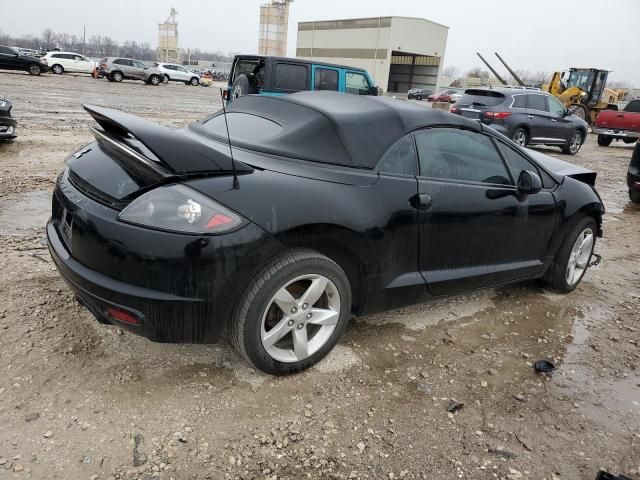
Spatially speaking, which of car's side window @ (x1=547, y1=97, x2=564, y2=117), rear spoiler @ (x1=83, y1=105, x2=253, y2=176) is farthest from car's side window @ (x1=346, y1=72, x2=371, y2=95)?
rear spoiler @ (x1=83, y1=105, x2=253, y2=176)

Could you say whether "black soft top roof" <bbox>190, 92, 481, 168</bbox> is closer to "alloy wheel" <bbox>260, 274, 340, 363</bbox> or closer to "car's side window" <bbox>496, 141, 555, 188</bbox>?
"car's side window" <bbox>496, 141, 555, 188</bbox>

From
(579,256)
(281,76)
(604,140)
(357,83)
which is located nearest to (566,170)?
(579,256)

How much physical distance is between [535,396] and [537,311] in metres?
1.27

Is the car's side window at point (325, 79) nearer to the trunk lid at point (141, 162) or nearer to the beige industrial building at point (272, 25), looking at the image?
the trunk lid at point (141, 162)

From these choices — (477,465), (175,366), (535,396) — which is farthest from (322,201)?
(535,396)

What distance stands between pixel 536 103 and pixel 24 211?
12.4 meters

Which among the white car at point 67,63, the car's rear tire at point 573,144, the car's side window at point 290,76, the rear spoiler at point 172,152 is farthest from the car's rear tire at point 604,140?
the white car at point 67,63

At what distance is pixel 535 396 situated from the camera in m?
2.88

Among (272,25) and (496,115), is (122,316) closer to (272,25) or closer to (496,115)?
(496,115)

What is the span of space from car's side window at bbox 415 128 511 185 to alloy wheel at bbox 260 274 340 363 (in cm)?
100

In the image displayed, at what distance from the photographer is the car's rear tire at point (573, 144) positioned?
14.3m

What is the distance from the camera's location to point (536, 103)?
527 inches

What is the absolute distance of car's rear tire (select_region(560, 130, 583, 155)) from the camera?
1433 centimetres

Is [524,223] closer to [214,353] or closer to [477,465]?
[477,465]
